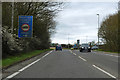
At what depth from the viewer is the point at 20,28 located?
22.2 m

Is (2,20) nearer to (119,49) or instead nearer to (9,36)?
(9,36)

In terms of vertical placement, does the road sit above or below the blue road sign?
below

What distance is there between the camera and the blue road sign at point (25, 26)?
2228 cm

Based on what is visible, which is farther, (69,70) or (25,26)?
(25,26)

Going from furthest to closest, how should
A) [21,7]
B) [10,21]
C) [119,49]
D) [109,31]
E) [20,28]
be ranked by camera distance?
[109,31] < [119,49] < [21,7] < [20,28] < [10,21]

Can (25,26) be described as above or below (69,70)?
above

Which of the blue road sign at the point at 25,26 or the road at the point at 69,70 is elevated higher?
the blue road sign at the point at 25,26

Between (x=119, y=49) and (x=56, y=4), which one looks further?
(x=119, y=49)

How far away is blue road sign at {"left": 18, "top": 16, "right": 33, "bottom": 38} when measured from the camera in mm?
22281

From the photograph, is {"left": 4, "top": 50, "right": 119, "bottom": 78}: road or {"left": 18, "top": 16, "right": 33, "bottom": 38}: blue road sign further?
{"left": 18, "top": 16, "right": 33, "bottom": 38}: blue road sign

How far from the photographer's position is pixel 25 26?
2259 cm

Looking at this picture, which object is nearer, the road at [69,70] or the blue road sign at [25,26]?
the road at [69,70]

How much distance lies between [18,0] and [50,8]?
14.6 ft

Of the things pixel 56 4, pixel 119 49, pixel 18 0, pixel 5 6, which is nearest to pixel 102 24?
pixel 119 49
